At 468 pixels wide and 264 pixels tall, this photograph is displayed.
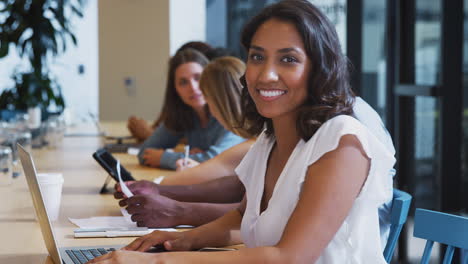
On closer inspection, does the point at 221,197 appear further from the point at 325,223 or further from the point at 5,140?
the point at 5,140

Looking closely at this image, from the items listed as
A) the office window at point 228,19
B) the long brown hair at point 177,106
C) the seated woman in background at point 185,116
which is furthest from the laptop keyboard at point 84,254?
the office window at point 228,19

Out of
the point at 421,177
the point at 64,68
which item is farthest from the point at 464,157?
the point at 64,68

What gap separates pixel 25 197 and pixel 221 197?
736mm

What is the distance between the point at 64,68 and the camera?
821cm

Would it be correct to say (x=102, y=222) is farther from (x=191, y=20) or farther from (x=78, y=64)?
(x=78, y=64)

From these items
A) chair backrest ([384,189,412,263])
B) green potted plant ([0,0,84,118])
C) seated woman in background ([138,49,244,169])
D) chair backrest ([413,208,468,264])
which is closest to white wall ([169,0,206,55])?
green potted plant ([0,0,84,118])

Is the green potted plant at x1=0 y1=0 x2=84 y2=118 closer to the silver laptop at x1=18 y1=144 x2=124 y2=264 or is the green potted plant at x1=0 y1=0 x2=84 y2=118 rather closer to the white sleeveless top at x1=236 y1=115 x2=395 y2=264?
the silver laptop at x1=18 y1=144 x2=124 y2=264

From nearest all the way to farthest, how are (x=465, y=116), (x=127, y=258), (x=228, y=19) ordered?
(x=127, y=258) → (x=465, y=116) → (x=228, y=19)

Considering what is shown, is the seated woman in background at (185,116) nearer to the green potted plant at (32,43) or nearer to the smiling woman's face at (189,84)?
the smiling woman's face at (189,84)

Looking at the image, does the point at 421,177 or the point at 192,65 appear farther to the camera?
the point at 421,177

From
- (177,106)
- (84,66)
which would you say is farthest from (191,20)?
(177,106)

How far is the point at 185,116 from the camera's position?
3.73 metres

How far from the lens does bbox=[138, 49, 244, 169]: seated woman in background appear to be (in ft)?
11.6

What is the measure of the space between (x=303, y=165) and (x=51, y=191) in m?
0.94
